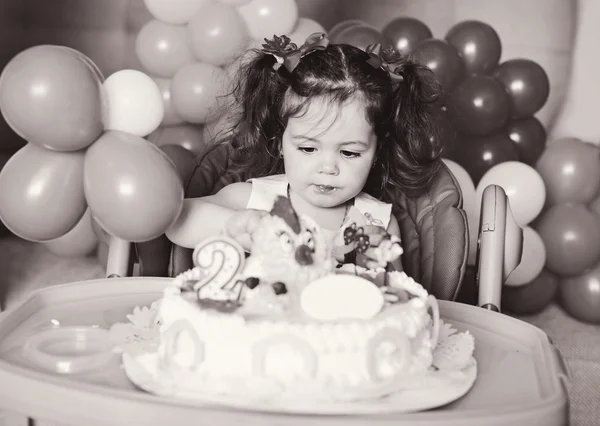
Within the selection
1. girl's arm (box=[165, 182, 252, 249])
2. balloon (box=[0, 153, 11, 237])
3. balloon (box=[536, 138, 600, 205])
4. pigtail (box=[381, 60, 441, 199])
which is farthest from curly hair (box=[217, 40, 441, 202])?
balloon (box=[0, 153, 11, 237])

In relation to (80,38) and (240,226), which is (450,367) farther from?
(80,38)

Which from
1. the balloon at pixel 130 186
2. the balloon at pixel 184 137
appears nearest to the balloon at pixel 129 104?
the balloon at pixel 130 186

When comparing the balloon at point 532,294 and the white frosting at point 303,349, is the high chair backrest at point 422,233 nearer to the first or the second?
the white frosting at point 303,349

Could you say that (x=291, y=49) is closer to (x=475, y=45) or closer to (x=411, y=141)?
(x=411, y=141)

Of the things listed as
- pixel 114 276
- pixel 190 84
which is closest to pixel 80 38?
pixel 190 84

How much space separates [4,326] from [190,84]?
1.36 meters

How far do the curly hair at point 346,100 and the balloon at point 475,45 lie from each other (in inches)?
28.0

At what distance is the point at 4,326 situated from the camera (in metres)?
1.18

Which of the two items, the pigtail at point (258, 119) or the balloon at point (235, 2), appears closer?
the pigtail at point (258, 119)

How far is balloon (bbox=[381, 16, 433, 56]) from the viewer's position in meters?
2.50

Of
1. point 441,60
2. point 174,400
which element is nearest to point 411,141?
point 441,60

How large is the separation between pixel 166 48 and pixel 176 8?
14 cm

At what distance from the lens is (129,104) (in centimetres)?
136

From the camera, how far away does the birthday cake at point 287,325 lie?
3.14 ft
